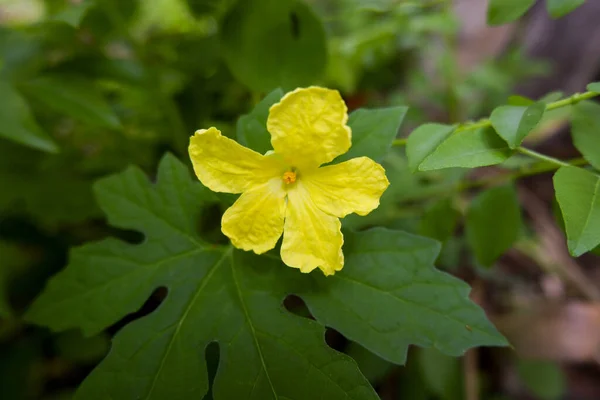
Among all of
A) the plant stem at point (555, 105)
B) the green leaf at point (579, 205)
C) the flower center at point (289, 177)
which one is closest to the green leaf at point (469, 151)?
the plant stem at point (555, 105)

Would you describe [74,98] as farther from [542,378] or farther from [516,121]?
[542,378]

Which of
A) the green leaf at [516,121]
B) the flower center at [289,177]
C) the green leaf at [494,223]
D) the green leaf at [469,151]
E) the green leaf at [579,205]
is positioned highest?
the flower center at [289,177]

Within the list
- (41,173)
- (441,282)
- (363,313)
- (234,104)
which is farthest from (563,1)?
(41,173)

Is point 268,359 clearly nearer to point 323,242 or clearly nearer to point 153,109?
point 323,242

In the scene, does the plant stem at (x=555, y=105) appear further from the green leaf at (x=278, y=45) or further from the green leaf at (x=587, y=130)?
the green leaf at (x=278, y=45)

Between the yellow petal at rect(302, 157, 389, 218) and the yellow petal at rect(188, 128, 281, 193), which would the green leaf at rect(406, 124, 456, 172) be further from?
the yellow petal at rect(188, 128, 281, 193)

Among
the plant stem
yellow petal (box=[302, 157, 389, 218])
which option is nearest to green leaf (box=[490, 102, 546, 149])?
the plant stem

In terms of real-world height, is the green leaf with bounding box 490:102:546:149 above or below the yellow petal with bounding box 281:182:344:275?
above
